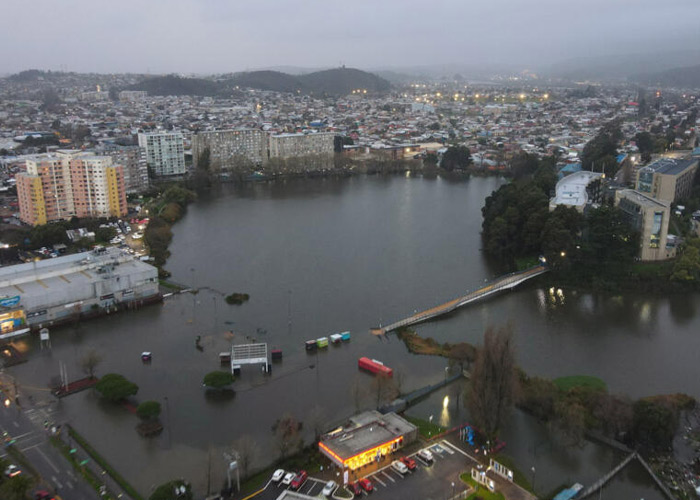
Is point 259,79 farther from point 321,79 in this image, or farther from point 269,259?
point 269,259

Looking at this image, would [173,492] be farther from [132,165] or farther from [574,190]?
[132,165]

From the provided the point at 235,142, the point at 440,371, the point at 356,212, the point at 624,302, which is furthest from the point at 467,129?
the point at 440,371

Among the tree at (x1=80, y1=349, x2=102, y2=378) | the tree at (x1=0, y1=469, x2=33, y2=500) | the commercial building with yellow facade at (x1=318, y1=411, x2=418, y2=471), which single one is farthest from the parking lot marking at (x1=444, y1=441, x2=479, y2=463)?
the tree at (x1=80, y1=349, x2=102, y2=378)

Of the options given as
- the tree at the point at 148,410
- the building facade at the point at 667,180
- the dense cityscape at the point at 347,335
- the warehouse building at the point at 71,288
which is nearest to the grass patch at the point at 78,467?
the dense cityscape at the point at 347,335

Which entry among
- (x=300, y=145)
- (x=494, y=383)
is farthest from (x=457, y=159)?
(x=494, y=383)

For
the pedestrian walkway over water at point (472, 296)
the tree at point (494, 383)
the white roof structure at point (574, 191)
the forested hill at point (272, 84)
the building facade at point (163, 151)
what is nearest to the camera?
the tree at point (494, 383)

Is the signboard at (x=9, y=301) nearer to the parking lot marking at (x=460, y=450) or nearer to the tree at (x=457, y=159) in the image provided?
the parking lot marking at (x=460, y=450)
